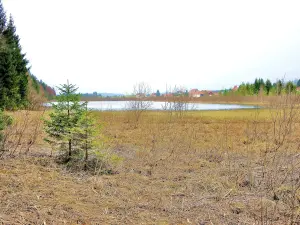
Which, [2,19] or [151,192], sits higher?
[2,19]

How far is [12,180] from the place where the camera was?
3703mm

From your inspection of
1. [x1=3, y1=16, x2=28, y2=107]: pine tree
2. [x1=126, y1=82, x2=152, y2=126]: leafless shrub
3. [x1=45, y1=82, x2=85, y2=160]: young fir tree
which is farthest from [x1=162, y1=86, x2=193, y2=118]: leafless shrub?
[x1=3, y1=16, x2=28, y2=107]: pine tree

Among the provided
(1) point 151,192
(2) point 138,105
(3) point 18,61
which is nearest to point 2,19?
(3) point 18,61

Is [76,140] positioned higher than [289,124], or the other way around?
→ [289,124]

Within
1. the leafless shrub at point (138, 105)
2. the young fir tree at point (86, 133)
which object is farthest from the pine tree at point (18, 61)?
the young fir tree at point (86, 133)

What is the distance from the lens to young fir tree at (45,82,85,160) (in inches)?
193

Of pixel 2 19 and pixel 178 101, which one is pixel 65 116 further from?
pixel 2 19

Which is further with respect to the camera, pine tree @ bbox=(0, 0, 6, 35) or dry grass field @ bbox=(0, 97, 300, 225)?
pine tree @ bbox=(0, 0, 6, 35)

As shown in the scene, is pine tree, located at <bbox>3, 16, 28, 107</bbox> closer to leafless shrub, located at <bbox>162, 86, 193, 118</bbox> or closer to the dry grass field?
leafless shrub, located at <bbox>162, 86, 193, 118</bbox>

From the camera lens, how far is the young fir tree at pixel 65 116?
16.1 feet

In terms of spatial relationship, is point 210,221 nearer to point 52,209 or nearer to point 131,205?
point 131,205

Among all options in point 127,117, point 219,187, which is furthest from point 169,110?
point 219,187

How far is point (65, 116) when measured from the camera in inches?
195

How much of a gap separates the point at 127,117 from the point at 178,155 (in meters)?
9.83
